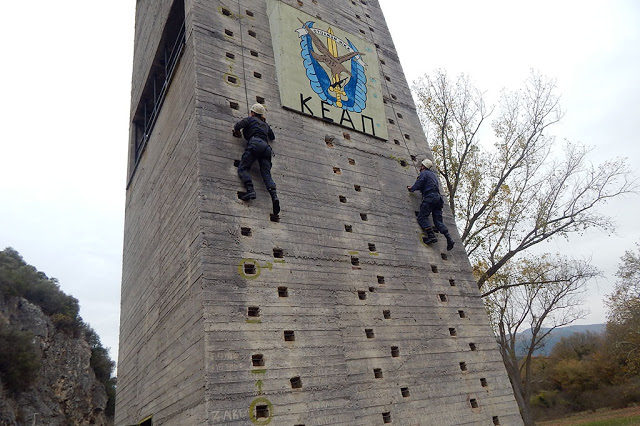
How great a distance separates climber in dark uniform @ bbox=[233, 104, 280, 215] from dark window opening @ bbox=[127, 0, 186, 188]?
13.5 feet

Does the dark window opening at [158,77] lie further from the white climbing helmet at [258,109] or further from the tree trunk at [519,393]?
the tree trunk at [519,393]

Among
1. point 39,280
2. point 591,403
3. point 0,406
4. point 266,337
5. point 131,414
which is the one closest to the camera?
point 266,337

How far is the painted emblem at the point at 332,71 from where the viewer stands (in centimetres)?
1177

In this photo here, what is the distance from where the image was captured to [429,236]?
11297 millimetres

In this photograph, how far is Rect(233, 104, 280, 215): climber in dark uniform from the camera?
870 centimetres

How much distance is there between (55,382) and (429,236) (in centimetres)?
4038

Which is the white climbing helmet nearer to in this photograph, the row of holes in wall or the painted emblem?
the row of holes in wall

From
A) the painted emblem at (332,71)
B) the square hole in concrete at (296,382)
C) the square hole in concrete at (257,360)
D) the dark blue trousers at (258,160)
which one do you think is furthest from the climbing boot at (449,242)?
the square hole in concrete at (257,360)

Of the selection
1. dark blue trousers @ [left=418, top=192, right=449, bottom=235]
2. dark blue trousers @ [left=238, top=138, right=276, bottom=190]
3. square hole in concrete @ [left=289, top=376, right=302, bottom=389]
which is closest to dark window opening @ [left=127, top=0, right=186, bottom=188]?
dark blue trousers @ [left=238, top=138, right=276, bottom=190]

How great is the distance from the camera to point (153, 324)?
9805mm

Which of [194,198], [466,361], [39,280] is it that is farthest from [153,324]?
[39,280]

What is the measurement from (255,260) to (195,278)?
115cm

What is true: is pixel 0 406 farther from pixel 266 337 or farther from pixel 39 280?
pixel 266 337

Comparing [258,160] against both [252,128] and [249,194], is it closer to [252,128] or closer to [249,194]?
[252,128]
